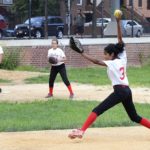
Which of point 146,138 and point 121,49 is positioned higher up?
point 121,49

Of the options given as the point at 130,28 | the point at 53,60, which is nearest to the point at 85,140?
the point at 53,60

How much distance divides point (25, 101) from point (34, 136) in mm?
6197

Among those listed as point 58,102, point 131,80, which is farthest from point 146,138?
point 131,80

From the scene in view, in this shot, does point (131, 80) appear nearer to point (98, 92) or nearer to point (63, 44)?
point (98, 92)

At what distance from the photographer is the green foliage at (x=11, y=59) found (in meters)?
27.9

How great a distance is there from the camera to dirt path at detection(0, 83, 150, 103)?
17.5 m

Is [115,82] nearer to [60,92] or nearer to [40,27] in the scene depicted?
[60,92]

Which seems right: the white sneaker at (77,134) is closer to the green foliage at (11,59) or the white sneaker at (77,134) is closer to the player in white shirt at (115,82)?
the player in white shirt at (115,82)

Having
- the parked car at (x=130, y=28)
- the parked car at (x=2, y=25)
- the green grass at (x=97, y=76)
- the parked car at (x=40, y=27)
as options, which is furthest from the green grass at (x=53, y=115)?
the parked car at (x=130, y=28)

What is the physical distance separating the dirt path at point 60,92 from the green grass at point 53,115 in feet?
4.60

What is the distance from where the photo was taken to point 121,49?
9.93 metres

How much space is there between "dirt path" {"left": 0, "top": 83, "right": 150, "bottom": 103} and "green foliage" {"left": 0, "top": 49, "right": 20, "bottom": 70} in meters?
6.45

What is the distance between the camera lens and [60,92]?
62.9ft

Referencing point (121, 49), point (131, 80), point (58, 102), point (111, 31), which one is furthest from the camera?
point (131, 80)
